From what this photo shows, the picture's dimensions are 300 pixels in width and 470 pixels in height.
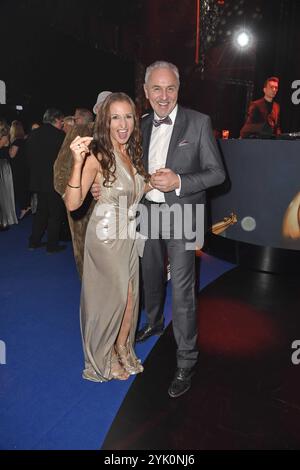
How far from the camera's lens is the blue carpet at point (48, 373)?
6.02 feet

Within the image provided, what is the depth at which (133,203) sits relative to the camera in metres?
2.06

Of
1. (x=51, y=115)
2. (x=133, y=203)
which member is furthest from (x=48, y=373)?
(x=51, y=115)

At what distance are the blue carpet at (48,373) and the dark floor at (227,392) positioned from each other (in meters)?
0.14

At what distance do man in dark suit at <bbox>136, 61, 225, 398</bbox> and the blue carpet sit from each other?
495mm

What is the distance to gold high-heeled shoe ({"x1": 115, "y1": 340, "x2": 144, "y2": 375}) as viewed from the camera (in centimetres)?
233

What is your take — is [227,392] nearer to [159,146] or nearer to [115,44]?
[159,146]

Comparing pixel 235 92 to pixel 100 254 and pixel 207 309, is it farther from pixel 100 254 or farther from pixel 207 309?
pixel 100 254

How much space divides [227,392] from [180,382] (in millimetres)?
303

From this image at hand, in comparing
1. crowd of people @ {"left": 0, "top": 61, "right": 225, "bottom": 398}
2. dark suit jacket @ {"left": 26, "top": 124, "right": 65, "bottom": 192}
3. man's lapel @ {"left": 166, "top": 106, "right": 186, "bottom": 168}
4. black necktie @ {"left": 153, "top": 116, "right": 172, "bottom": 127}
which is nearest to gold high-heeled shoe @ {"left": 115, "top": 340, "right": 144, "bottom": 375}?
crowd of people @ {"left": 0, "top": 61, "right": 225, "bottom": 398}

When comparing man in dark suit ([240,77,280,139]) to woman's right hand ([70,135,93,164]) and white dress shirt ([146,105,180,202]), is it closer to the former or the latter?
white dress shirt ([146,105,180,202])

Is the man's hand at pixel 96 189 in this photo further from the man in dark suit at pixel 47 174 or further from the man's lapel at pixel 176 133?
the man in dark suit at pixel 47 174

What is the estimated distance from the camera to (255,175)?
14.3 ft

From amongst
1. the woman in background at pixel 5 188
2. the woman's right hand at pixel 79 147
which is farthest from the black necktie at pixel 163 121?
the woman in background at pixel 5 188
